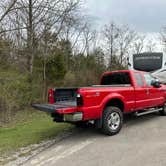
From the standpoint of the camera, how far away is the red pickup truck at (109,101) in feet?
19.0

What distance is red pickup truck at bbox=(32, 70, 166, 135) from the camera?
5781 millimetres

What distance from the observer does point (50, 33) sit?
579 inches

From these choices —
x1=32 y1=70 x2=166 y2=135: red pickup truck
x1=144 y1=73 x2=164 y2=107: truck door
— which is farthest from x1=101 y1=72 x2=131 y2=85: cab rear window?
x1=144 y1=73 x2=164 y2=107: truck door

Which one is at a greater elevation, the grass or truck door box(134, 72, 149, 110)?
truck door box(134, 72, 149, 110)

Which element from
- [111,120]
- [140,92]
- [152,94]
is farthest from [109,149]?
[152,94]

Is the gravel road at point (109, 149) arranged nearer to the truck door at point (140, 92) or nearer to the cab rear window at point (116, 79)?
the truck door at point (140, 92)

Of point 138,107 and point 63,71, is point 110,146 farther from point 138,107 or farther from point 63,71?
point 63,71

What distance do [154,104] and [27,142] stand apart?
4817mm

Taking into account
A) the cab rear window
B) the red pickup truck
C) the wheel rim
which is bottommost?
the wheel rim

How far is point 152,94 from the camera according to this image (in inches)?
323

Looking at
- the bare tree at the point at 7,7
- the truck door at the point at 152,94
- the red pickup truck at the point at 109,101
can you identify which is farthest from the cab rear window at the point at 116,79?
the bare tree at the point at 7,7

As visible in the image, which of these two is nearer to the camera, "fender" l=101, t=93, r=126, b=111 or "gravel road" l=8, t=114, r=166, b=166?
"gravel road" l=8, t=114, r=166, b=166

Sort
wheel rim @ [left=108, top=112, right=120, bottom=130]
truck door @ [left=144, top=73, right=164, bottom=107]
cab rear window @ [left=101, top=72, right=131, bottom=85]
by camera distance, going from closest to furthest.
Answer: wheel rim @ [left=108, top=112, right=120, bottom=130] → cab rear window @ [left=101, top=72, right=131, bottom=85] → truck door @ [left=144, top=73, right=164, bottom=107]

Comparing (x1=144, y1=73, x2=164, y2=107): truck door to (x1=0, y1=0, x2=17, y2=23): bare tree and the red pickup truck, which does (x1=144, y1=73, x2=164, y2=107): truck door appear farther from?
(x1=0, y1=0, x2=17, y2=23): bare tree
